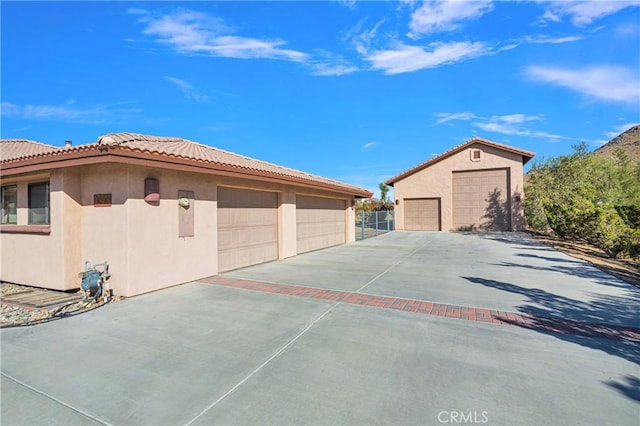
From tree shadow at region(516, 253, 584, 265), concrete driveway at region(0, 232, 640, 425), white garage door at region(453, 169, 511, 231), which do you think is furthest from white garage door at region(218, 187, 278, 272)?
white garage door at region(453, 169, 511, 231)

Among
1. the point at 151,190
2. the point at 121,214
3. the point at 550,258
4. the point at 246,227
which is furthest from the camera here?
the point at 550,258

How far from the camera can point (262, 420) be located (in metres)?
2.46

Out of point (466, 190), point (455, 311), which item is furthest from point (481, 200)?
point (455, 311)

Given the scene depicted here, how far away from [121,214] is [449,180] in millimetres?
23634

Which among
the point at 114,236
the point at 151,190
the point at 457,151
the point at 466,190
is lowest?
the point at 114,236

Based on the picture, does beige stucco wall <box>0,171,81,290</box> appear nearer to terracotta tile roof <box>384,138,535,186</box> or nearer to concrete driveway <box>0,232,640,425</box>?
concrete driveway <box>0,232,640,425</box>

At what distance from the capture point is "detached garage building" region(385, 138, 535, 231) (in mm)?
23078

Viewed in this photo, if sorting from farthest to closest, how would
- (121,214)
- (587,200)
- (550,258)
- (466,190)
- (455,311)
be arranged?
1. (466,190)
2. (587,200)
3. (550,258)
4. (121,214)
5. (455,311)

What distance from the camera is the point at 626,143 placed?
167ft

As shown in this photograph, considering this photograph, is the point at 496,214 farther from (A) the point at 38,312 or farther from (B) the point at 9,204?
(B) the point at 9,204

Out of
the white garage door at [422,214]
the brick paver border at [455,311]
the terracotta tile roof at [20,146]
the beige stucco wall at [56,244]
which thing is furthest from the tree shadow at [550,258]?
the terracotta tile roof at [20,146]

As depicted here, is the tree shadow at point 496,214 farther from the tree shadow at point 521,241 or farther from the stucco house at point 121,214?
the stucco house at point 121,214

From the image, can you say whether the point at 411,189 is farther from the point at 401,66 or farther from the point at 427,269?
the point at 427,269

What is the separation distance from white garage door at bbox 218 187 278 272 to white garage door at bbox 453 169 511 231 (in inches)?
732
